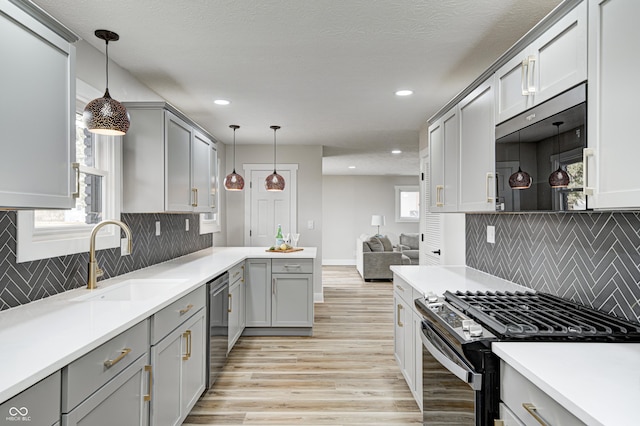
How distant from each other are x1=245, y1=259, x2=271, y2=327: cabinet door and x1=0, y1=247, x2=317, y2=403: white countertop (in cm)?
170

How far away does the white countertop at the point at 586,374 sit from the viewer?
92 centimetres

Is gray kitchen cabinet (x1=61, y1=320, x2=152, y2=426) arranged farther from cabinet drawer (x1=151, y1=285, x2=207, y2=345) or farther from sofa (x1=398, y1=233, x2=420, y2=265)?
sofa (x1=398, y1=233, x2=420, y2=265)

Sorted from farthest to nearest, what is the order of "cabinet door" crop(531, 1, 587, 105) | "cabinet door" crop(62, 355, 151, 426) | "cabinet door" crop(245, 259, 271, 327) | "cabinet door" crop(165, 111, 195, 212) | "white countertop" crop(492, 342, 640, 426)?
"cabinet door" crop(245, 259, 271, 327)
"cabinet door" crop(165, 111, 195, 212)
"cabinet door" crop(531, 1, 587, 105)
"cabinet door" crop(62, 355, 151, 426)
"white countertop" crop(492, 342, 640, 426)

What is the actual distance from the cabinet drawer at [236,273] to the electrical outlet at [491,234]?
7.10 ft

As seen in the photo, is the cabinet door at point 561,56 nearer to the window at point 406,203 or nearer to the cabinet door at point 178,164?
the cabinet door at point 178,164

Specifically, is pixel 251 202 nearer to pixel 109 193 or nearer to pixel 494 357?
pixel 109 193

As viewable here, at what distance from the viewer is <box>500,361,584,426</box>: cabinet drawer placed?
103cm

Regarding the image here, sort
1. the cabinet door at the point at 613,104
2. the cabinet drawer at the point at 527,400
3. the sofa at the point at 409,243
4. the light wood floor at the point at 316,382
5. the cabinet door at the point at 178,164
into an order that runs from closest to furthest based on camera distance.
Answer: the cabinet drawer at the point at 527,400 < the cabinet door at the point at 613,104 < the light wood floor at the point at 316,382 < the cabinet door at the point at 178,164 < the sofa at the point at 409,243

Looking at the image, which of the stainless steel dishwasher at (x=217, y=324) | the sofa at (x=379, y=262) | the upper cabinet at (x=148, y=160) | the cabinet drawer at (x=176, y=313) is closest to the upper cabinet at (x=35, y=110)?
the cabinet drawer at (x=176, y=313)

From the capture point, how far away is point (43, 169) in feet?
4.85

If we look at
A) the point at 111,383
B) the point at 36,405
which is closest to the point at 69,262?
the point at 111,383

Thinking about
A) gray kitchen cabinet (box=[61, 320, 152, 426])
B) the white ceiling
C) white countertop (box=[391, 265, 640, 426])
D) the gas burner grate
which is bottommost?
gray kitchen cabinet (box=[61, 320, 152, 426])

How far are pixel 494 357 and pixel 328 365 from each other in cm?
231

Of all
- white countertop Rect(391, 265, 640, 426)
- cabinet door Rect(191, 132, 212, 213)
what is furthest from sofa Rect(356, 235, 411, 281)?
white countertop Rect(391, 265, 640, 426)
